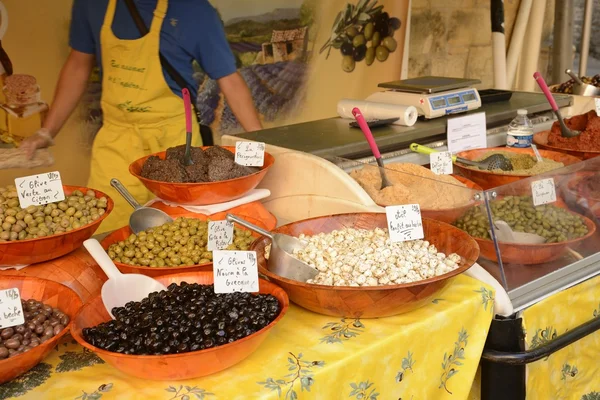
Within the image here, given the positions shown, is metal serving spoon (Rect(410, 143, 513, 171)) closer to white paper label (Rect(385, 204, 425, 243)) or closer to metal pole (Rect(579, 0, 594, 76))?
white paper label (Rect(385, 204, 425, 243))

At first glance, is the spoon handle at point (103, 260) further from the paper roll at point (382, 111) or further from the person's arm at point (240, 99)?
the person's arm at point (240, 99)

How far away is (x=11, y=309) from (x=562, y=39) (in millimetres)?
4928

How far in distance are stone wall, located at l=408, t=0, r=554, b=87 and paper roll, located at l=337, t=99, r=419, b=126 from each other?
2088mm

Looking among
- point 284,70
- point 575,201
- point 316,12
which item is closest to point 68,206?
point 575,201

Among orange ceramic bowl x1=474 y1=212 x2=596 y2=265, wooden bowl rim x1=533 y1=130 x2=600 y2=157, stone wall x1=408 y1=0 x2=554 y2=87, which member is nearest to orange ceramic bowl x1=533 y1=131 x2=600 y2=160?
wooden bowl rim x1=533 y1=130 x2=600 y2=157

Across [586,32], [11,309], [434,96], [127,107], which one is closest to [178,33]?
[127,107]

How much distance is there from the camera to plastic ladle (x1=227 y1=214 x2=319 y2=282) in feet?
5.46

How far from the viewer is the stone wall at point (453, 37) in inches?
185

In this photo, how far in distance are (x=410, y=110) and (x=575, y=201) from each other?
2.72ft

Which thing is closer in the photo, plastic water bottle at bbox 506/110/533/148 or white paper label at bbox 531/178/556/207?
white paper label at bbox 531/178/556/207

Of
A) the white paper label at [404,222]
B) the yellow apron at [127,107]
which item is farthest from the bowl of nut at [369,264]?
the yellow apron at [127,107]

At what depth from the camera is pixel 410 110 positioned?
268 cm

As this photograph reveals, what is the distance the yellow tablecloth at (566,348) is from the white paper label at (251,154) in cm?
100

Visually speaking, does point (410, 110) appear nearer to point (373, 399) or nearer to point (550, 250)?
point (550, 250)
